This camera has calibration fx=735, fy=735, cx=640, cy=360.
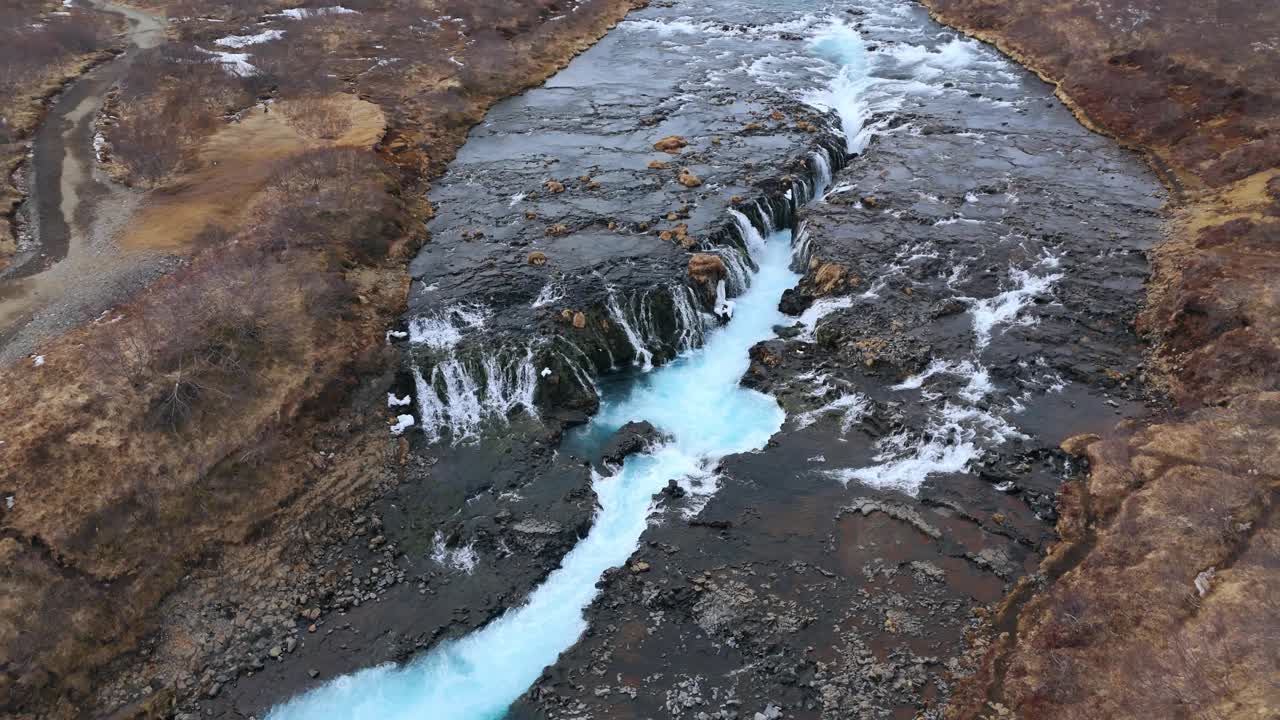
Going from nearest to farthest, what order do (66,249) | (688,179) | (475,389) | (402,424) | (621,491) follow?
(621,491) < (402,424) < (475,389) < (66,249) < (688,179)

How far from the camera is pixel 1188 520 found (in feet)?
65.9

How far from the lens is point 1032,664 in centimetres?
1814

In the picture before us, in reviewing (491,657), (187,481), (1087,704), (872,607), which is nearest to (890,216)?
(872,607)

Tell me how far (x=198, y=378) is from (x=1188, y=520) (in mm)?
30621

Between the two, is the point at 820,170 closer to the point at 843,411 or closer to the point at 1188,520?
the point at 843,411

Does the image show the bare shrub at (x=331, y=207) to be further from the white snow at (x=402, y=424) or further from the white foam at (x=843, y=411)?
the white foam at (x=843, y=411)

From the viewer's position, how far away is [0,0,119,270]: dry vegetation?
35.3 meters

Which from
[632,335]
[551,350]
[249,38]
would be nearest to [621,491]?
[551,350]

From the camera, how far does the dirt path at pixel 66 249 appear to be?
87.8 feet

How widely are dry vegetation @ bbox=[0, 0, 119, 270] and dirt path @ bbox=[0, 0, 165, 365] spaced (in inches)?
34.1

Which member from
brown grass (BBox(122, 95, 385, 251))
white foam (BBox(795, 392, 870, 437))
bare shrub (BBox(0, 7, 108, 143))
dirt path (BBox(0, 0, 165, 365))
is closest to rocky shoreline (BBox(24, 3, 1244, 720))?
white foam (BBox(795, 392, 870, 437))

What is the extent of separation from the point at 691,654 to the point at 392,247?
23864 mm

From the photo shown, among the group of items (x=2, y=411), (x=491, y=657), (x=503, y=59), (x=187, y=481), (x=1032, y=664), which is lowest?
(x=491, y=657)

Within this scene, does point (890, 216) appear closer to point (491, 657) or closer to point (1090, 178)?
point (1090, 178)
